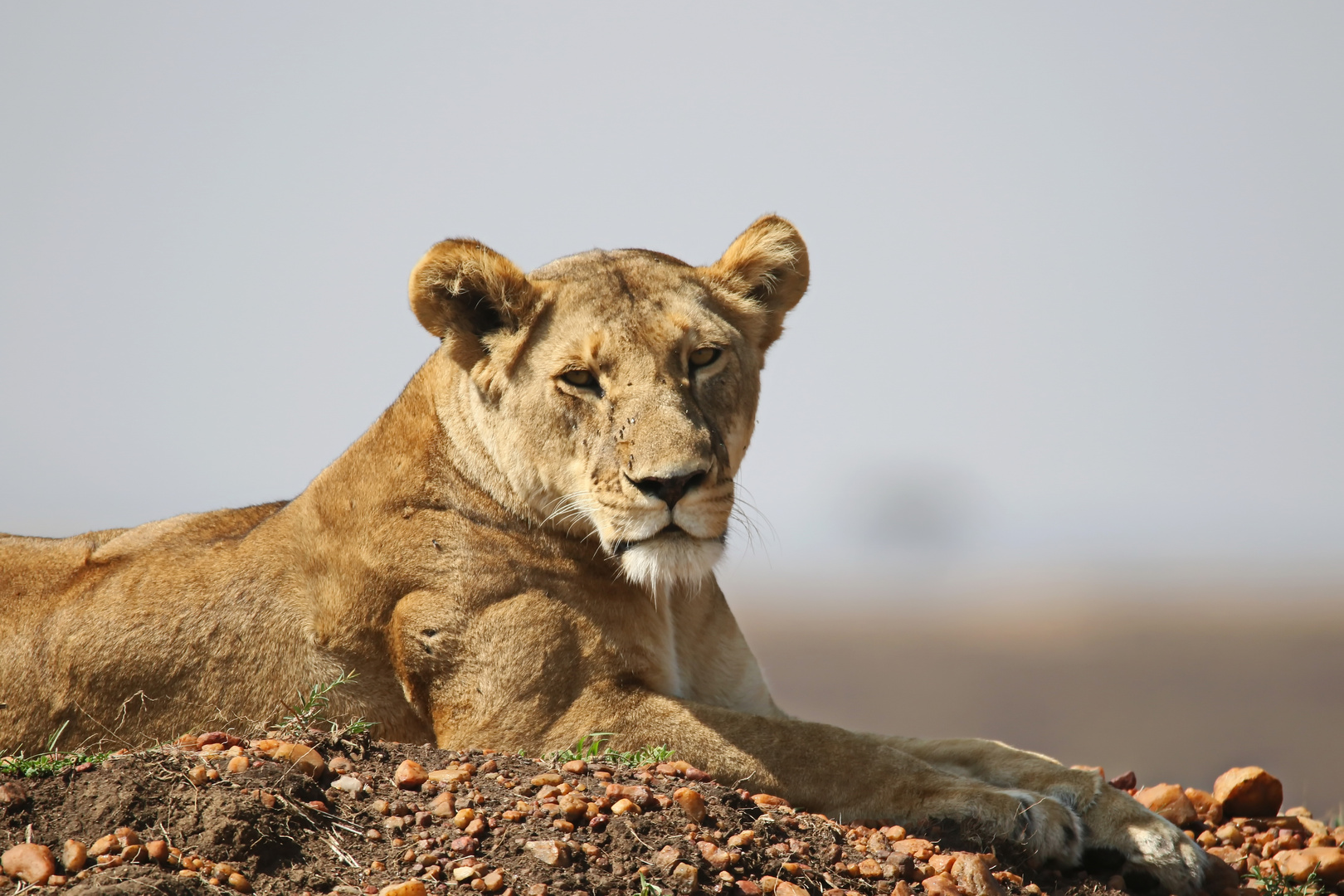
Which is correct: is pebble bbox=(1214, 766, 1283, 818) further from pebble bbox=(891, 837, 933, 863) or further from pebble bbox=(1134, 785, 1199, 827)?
pebble bbox=(891, 837, 933, 863)

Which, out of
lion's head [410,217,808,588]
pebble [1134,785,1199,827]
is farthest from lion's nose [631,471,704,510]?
pebble [1134,785,1199,827]

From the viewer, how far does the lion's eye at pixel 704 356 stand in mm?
5543

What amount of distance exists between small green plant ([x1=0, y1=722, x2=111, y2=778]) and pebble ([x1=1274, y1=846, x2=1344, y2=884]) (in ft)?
15.3

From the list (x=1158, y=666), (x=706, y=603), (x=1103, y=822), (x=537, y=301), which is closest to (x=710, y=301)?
(x=537, y=301)

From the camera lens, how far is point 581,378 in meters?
5.47

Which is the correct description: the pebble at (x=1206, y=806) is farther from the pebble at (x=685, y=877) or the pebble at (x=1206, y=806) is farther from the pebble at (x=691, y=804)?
the pebble at (x=685, y=877)

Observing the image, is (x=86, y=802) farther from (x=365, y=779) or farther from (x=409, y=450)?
(x=409, y=450)

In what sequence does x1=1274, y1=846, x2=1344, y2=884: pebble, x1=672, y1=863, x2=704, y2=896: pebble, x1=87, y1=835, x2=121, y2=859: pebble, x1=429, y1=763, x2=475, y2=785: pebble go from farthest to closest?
x1=1274, y1=846, x2=1344, y2=884: pebble, x1=429, y1=763, x2=475, y2=785: pebble, x1=672, y1=863, x2=704, y2=896: pebble, x1=87, y1=835, x2=121, y2=859: pebble

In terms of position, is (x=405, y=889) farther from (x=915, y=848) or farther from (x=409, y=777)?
(x=915, y=848)

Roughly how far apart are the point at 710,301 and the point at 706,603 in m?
1.39

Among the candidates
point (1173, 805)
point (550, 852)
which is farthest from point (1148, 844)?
point (550, 852)

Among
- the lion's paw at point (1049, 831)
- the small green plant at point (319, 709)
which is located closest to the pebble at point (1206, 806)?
the lion's paw at point (1049, 831)

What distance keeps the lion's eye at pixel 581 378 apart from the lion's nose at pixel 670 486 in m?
0.60

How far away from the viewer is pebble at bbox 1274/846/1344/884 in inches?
212
